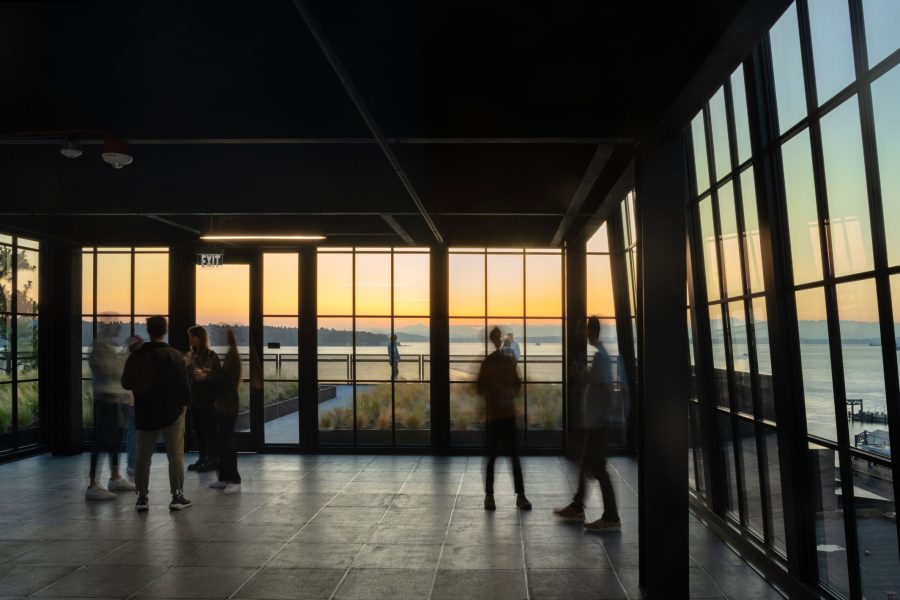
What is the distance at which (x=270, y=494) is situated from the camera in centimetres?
855

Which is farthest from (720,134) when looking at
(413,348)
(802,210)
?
(413,348)

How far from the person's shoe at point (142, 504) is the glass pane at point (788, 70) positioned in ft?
22.8

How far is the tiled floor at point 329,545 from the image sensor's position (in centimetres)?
530

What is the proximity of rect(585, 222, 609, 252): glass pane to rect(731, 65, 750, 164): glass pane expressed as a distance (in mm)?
5374

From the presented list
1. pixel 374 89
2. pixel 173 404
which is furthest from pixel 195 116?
pixel 173 404

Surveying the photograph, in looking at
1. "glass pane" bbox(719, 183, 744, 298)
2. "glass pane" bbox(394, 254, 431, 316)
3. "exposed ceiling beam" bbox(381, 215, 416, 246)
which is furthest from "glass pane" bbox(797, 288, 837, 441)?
"glass pane" bbox(394, 254, 431, 316)

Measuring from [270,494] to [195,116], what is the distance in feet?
15.1

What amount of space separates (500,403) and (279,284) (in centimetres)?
545

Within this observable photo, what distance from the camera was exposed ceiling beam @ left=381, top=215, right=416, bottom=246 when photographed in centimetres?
956

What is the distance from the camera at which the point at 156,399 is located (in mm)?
7492

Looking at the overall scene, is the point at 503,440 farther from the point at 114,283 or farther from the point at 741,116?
the point at 114,283

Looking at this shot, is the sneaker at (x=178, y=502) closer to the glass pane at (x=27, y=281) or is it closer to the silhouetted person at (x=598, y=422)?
the silhouetted person at (x=598, y=422)

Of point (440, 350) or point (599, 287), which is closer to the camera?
point (599, 287)

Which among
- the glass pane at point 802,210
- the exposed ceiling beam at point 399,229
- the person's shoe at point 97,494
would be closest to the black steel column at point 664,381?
the glass pane at point 802,210
